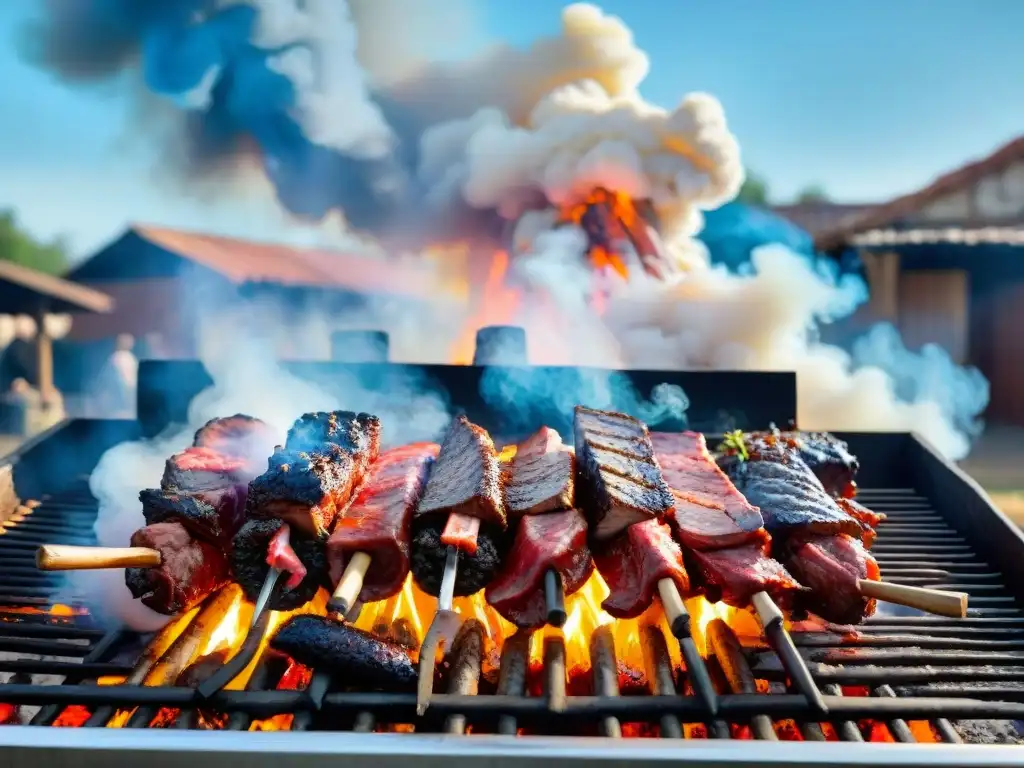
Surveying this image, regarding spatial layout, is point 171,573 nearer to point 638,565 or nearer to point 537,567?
point 537,567

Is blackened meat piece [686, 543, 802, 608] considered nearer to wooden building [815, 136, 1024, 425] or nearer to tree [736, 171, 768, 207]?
wooden building [815, 136, 1024, 425]

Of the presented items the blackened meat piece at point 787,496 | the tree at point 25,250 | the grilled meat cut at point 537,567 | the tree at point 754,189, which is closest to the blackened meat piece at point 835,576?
the blackened meat piece at point 787,496

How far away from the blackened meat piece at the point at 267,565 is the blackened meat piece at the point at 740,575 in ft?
5.04

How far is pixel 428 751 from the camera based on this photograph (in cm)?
195

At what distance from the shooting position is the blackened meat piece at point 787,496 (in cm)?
317

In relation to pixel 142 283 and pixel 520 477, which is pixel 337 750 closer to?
pixel 520 477

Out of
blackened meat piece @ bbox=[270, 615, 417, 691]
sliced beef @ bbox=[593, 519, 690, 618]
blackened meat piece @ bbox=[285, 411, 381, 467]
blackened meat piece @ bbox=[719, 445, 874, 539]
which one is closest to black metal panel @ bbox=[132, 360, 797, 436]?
blackened meat piece @ bbox=[719, 445, 874, 539]

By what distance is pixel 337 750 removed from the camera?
196cm

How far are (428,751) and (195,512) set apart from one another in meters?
1.59

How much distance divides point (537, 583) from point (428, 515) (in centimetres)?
53

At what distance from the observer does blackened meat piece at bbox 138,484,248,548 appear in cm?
302

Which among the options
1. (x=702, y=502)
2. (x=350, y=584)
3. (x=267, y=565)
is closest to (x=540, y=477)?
(x=702, y=502)

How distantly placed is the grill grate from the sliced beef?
0.17 meters

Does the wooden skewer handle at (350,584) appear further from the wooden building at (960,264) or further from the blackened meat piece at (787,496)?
the wooden building at (960,264)
